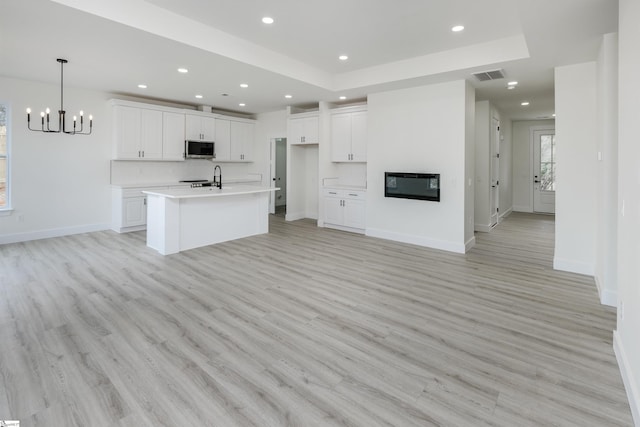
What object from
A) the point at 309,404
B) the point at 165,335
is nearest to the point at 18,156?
the point at 165,335

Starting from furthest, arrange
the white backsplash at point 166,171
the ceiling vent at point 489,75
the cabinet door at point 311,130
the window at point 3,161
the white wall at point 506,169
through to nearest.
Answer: the white wall at point 506,169 → the cabinet door at point 311,130 → the white backsplash at point 166,171 → the window at point 3,161 → the ceiling vent at point 489,75

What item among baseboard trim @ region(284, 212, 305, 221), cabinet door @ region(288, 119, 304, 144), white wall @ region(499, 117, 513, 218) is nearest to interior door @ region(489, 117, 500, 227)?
white wall @ region(499, 117, 513, 218)

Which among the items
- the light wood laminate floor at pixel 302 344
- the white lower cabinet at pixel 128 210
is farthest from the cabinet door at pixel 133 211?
the light wood laminate floor at pixel 302 344

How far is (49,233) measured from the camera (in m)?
6.22

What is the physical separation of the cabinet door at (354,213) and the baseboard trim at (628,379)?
454 cm

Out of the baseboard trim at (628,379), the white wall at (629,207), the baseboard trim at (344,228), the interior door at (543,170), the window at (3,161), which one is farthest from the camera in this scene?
the interior door at (543,170)

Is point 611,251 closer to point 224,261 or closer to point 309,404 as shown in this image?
point 309,404

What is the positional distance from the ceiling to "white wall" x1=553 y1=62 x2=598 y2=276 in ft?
0.94

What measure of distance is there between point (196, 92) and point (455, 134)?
479cm

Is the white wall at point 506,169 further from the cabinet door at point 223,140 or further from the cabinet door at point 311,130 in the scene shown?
the cabinet door at point 223,140

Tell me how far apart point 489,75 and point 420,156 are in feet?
4.98

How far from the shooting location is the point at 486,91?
609 cm

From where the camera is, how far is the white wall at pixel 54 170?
228 inches

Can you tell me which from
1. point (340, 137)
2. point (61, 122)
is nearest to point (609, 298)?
point (340, 137)
